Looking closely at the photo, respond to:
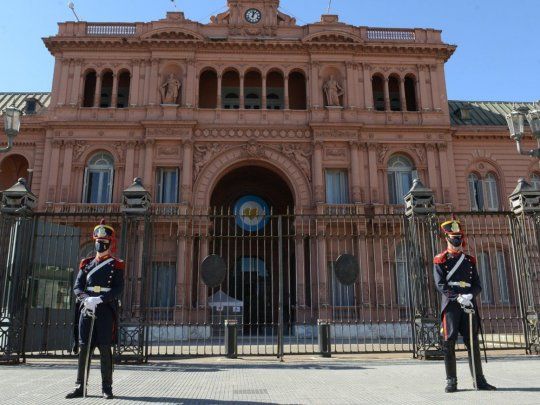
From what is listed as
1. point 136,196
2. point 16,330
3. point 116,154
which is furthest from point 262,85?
point 16,330

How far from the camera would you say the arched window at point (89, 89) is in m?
28.6

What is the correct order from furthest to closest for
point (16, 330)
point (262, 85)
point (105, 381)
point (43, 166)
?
point (262, 85) < point (43, 166) < point (16, 330) < point (105, 381)

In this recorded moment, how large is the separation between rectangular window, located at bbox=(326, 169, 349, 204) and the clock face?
10343 mm

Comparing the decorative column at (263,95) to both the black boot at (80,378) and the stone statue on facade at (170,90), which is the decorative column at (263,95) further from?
the black boot at (80,378)

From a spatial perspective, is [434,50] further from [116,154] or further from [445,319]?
[445,319]

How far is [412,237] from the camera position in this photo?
12.5 m

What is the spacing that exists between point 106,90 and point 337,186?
15.1m

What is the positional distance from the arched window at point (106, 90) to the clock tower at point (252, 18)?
721cm

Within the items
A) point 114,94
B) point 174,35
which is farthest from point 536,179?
point 114,94

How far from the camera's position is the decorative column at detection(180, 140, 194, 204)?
25328 mm

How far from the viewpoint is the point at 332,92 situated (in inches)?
1078

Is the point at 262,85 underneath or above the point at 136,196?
above

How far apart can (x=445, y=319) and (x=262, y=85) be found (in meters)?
22.2

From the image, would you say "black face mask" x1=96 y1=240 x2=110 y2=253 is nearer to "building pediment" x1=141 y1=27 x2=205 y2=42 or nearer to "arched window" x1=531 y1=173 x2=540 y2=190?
"building pediment" x1=141 y1=27 x2=205 y2=42
